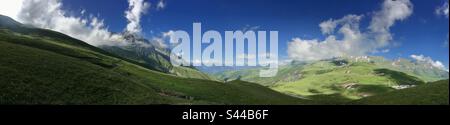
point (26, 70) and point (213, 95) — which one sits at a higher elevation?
point (26, 70)

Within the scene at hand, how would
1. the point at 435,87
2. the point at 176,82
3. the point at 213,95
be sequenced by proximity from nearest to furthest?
1. the point at 435,87
2. the point at 213,95
3. the point at 176,82
